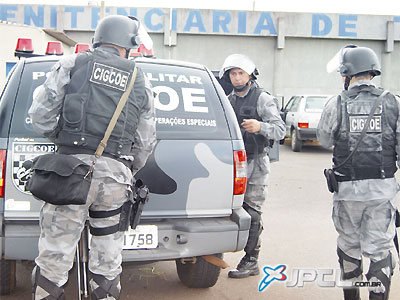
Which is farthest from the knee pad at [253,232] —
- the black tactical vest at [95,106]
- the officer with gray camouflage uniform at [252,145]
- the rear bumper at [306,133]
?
the rear bumper at [306,133]

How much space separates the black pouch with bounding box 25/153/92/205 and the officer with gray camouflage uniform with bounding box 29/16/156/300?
102mm

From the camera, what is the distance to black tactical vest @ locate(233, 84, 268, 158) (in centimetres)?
429

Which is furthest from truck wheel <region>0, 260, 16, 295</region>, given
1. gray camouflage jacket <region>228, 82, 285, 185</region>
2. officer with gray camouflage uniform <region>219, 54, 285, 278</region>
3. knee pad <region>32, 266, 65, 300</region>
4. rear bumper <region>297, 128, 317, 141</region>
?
rear bumper <region>297, 128, 317, 141</region>

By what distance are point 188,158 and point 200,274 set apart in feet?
3.49

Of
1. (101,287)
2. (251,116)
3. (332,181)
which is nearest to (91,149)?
(101,287)

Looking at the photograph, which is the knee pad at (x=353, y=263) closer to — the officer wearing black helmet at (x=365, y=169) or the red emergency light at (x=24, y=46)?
the officer wearing black helmet at (x=365, y=169)

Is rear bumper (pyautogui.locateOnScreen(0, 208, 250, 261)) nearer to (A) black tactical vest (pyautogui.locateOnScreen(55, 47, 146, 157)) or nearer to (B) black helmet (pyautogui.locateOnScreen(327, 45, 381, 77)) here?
(A) black tactical vest (pyautogui.locateOnScreen(55, 47, 146, 157))

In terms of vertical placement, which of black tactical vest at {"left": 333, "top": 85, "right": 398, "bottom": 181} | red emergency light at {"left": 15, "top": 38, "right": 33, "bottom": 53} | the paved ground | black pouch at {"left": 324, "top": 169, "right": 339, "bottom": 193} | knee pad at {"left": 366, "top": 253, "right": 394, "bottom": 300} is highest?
red emergency light at {"left": 15, "top": 38, "right": 33, "bottom": 53}

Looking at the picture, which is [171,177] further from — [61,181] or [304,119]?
[304,119]

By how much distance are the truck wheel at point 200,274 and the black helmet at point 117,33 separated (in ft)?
5.63

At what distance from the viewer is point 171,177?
3240 millimetres

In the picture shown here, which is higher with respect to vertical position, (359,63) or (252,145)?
(359,63)

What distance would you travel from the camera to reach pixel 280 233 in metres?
5.68

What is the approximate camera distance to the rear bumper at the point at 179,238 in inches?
116
